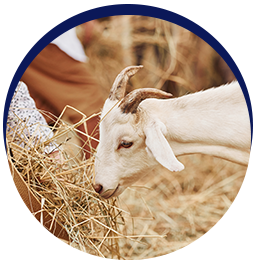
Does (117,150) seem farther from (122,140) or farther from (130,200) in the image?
(130,200)

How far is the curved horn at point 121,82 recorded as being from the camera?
1.71m

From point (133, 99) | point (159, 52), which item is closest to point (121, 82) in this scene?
point (133, 99)

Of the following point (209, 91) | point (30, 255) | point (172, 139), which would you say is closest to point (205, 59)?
Answer: point (209, 91)

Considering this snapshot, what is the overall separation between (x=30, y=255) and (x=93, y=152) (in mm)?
623

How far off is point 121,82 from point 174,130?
37 centimetres

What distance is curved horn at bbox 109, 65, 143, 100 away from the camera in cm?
171

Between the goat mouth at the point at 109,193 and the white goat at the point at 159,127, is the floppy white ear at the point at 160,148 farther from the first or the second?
the goat mouth at the point at 109,193

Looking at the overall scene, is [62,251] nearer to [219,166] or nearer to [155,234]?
[155,234]

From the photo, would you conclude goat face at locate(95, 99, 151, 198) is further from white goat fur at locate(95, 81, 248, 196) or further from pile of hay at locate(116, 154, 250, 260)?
pile of hay at locate(116, 154, 250, 260)

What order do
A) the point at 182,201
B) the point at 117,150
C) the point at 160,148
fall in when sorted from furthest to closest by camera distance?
1. the point at 182,201
2. the point at 117,150
3. the point at 160,148

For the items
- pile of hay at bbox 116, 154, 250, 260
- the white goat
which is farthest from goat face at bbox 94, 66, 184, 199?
pile of hay at bbox 116, 154, 250, 260

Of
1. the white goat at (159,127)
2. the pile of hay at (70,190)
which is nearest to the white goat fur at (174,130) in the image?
the white goat at (159,127)

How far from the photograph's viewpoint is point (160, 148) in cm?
158

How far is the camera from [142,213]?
186 cm
